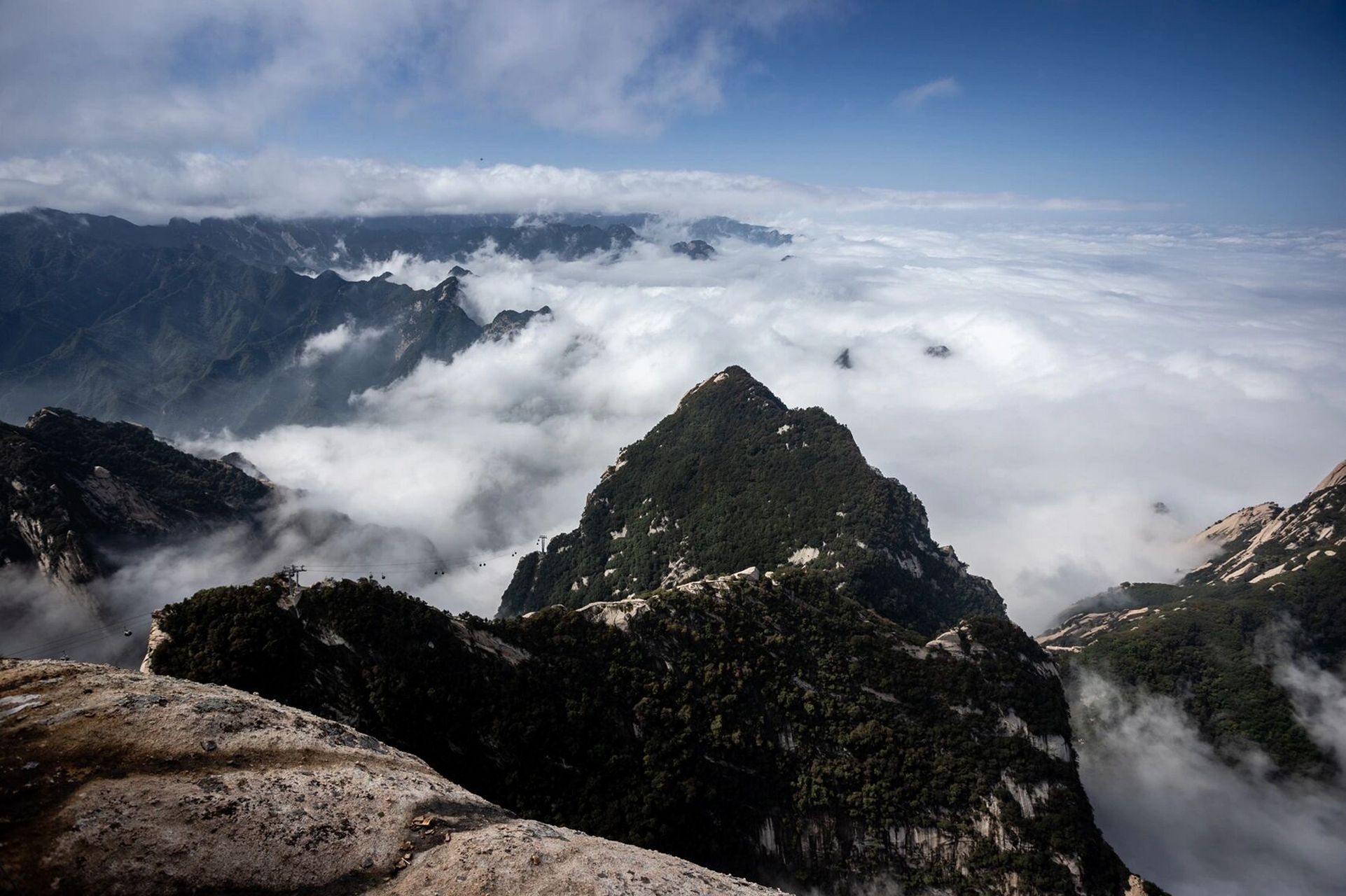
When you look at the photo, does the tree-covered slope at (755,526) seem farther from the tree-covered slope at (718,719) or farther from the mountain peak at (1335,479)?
the mountain peak at (1335,479)

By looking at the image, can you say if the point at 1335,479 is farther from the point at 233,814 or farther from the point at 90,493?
the point at 90,493

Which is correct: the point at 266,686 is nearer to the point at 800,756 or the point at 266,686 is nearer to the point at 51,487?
the point at 800,756

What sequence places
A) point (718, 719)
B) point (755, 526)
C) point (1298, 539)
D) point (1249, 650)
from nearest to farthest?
1. point (718, 719)
2. point (1249, 650)
3. point (755, 526)
4. point (1298, 539)

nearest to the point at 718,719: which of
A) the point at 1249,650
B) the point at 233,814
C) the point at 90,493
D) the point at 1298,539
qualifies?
the point at 233,814

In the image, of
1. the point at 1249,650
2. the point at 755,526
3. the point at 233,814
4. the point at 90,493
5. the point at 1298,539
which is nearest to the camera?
the point at 233,814

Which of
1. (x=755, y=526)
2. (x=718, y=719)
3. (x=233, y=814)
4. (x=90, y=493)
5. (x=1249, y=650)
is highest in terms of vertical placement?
(x=233, y=814)

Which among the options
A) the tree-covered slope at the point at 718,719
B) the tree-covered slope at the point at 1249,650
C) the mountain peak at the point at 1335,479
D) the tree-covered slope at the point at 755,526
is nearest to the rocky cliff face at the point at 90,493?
the tree-covered slope at the point at 755,526

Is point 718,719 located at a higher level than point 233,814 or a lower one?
lower
